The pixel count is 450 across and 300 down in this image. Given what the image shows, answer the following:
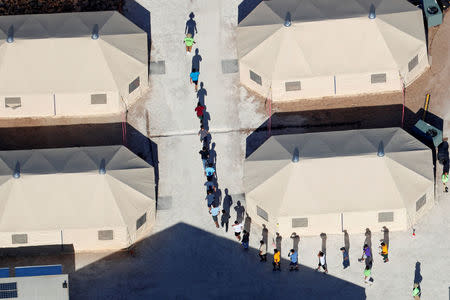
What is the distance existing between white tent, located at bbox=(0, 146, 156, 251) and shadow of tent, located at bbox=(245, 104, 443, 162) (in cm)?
823

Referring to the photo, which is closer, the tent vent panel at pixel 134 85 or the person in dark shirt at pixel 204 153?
the person in dark shirt at pixel 204 153

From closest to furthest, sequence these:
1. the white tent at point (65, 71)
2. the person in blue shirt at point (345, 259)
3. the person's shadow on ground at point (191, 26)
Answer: the person in blue shirt at point (345, 259), the white tent at point (65, 71), the person's shadow on ground at point (191, 26)

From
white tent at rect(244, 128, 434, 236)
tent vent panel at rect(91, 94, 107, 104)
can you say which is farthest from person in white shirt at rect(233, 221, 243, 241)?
tent vent panel at rect(91, 94, 107, 104)

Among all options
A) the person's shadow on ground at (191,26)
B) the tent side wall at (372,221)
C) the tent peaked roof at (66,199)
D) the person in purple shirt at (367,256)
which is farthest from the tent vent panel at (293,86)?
the tent peaked roof at (66,199)

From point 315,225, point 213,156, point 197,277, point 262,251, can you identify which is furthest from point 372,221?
point 197,277

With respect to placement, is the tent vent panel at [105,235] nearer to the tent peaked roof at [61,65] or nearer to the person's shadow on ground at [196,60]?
the tent peaked roof at [61,65]

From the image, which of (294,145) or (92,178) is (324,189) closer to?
(294,145)

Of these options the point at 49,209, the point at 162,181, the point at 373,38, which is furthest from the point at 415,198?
the point at 49,209

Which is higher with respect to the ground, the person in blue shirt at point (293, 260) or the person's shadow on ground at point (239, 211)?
the person's shadow on ground at point (239, 211)

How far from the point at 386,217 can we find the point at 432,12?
1329cm

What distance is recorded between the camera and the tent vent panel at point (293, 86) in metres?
66.9

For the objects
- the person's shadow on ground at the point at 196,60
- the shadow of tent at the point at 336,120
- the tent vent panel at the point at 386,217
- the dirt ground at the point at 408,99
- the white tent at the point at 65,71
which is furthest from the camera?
the person's shadow on ground at the point at 196,60

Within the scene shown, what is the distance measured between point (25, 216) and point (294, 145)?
15124 mm

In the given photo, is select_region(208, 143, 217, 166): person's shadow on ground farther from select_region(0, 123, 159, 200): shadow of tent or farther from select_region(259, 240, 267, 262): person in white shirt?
select_region(259, 240, 267, 262): person in white shirt
